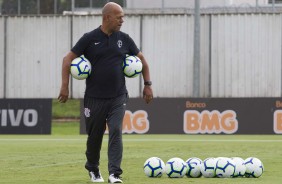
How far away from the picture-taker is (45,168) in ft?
53.4

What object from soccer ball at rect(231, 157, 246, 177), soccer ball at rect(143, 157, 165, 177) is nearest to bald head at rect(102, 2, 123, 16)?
soccer ball at rect(143, 157, 165, 177)

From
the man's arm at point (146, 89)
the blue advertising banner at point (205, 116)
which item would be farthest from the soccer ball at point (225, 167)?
the blue advertising banner at point (205, 116)

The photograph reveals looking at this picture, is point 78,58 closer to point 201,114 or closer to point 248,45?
point 201,114

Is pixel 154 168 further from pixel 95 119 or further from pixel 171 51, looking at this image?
pixel 171 51

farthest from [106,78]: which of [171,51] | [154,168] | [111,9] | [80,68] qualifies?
[171,51]

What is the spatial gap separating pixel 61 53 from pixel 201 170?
117 ft

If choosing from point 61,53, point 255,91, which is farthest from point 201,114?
point 61,53

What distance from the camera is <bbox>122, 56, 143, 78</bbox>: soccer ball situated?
511 inches

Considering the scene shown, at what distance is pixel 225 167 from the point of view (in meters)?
13.5

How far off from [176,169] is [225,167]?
2.24 ft

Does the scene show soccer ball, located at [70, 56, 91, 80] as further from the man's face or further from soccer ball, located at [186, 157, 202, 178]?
soccer ball, located at [186, 157, 202, 178]

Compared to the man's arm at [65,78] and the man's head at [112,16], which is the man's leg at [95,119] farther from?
the man's head at [112,16]

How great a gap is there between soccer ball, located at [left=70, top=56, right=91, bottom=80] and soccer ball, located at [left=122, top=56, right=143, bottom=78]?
50 centimetres

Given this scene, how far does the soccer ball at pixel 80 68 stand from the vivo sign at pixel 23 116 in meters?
20.1
